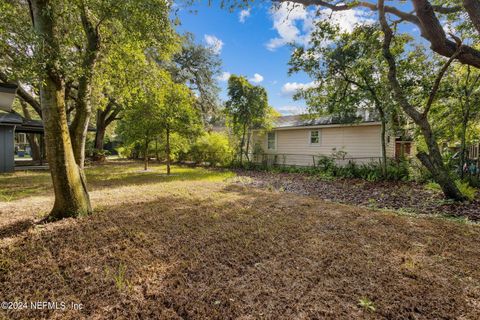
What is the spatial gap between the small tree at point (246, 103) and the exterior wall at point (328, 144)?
2.32 meters

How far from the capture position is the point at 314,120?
Answer: 14156 millimetres

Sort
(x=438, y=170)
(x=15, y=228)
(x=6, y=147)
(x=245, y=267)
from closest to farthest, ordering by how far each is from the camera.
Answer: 1. (x=245, y=267)
2. (x=15, y=228)
3. (x=438, y=170)
4. (x=6, y=147)

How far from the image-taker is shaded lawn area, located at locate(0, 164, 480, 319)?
2.04 metres

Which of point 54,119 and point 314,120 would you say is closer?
point 54,119

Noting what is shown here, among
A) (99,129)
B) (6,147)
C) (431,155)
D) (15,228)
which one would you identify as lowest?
(15,228)

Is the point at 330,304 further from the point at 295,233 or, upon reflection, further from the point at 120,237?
the point at 120,237

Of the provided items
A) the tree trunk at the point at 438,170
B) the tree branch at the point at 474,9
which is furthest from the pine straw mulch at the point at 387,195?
the tree branch at the point at 474,9

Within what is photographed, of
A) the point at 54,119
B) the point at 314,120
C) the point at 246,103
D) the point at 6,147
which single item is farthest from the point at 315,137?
the point at 6,147

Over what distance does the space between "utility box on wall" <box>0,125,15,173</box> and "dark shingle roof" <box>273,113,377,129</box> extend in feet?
49.4

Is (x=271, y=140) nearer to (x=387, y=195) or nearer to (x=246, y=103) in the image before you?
(x=246, y=103)

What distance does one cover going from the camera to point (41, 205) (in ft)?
17.0

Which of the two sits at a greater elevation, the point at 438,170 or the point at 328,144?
the point at 328,144

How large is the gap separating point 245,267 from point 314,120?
13.0m

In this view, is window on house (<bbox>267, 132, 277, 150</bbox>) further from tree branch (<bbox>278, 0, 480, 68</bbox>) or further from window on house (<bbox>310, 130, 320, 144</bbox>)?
tree branch (<bbox>278, 0, 480, 68</bbox>)
